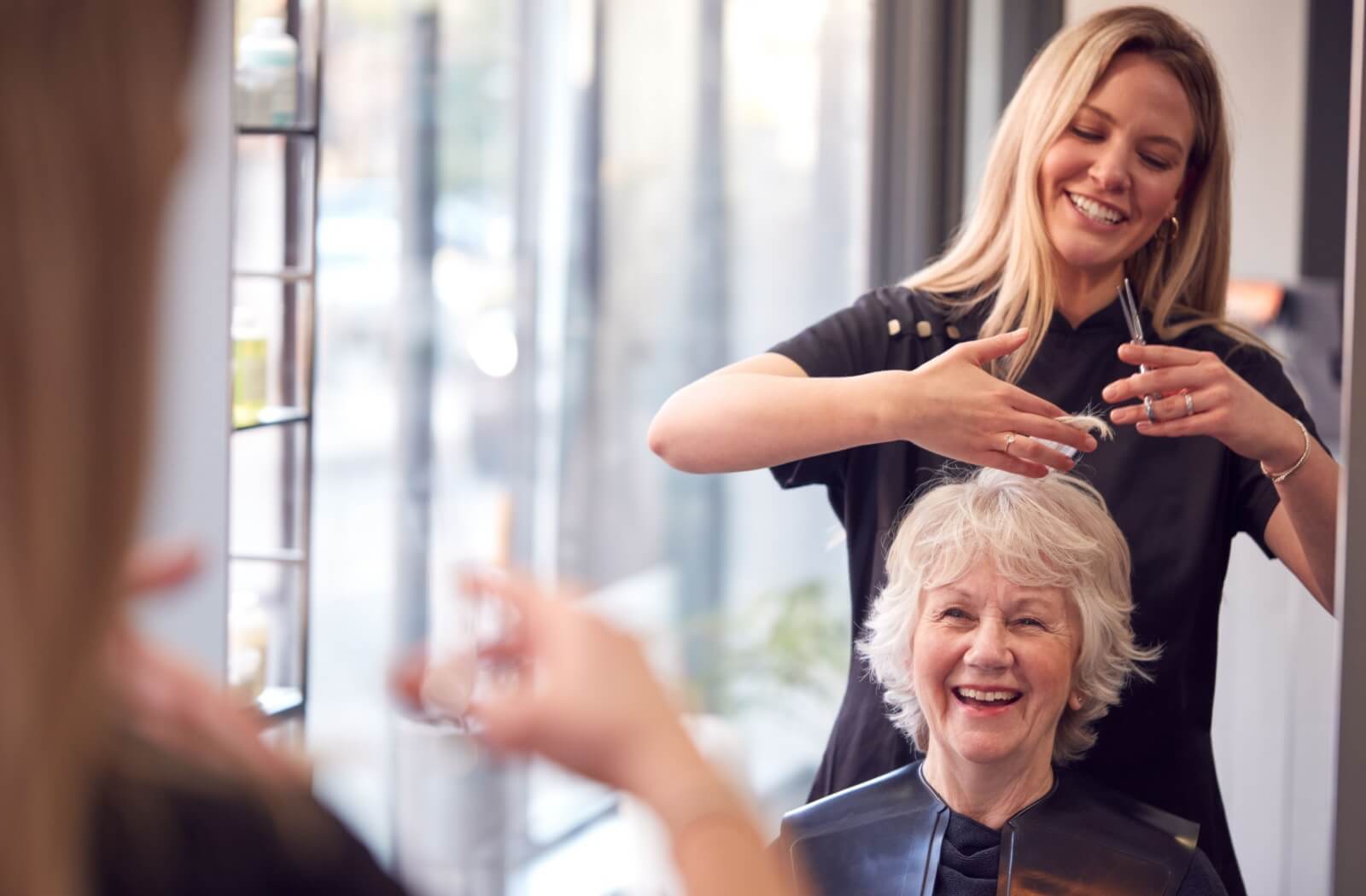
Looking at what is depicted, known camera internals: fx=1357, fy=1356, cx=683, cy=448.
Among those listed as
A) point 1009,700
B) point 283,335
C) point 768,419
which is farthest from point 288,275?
point 1009,700

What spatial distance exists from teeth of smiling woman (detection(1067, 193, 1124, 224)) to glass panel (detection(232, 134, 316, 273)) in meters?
1.07

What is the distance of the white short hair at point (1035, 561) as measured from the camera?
1461mm

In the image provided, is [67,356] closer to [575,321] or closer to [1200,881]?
[1200,881]

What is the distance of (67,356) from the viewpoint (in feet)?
1.51

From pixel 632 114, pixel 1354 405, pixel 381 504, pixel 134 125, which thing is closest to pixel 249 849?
pixel 134 125

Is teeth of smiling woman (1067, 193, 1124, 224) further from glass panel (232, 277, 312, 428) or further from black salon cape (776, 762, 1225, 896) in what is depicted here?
glass panel (232, 277, 312, 428)

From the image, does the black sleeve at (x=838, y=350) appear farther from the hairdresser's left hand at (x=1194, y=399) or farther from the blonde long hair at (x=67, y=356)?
the blonde long hair at (x=67, y=356)

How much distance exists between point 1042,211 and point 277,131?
3.48ft

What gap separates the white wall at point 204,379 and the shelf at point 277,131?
37cm

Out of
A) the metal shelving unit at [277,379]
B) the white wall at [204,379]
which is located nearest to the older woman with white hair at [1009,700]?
the white wall at [204,379]

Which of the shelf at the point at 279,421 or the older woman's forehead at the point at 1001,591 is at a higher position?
the shelf at the point at 279,421

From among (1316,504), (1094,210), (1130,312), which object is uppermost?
(1094,210)

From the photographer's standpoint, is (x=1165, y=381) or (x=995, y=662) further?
(x=995, y=662)

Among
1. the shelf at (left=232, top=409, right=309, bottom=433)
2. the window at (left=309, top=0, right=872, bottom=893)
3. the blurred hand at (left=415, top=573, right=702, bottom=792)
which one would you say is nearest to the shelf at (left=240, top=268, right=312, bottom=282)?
the shelf at (left=232, top=409, right=309, bottom=433)
